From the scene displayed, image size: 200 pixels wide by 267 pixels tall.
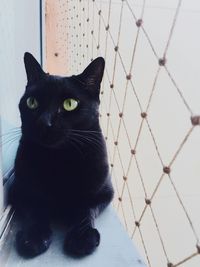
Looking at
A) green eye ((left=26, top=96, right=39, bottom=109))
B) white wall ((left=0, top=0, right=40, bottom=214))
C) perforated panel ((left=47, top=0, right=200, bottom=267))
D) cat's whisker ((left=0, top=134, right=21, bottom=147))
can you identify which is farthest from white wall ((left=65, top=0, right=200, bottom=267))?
green eye ((left=26, top=96, right=39, bottom=109))

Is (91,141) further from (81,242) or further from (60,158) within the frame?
Answer: (81,242)

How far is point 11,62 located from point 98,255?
0.48 metres

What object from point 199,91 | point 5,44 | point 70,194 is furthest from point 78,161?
point 199,91

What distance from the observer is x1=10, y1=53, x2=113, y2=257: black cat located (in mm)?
545

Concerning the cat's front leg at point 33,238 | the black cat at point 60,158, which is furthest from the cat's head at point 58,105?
the cat's front leg at point 33,238

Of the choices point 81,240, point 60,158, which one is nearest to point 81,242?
point 81,240

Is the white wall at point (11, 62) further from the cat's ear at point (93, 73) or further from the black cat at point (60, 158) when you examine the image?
the cat's ear at point (93, 73)

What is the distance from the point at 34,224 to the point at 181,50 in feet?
2.93

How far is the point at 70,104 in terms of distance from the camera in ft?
1.87

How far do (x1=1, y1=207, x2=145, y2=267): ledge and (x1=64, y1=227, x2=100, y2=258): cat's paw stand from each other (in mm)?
11

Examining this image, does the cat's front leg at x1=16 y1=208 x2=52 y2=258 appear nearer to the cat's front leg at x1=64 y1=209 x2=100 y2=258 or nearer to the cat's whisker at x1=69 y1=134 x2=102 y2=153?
the cat's front leg at x1=64 y1=209 x2=100 y2=258

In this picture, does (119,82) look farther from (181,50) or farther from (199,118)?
(199,118)

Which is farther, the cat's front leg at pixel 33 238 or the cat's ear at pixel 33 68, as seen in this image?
the cat's ear at pixel 33 68

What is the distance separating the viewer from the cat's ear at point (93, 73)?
612 mm
